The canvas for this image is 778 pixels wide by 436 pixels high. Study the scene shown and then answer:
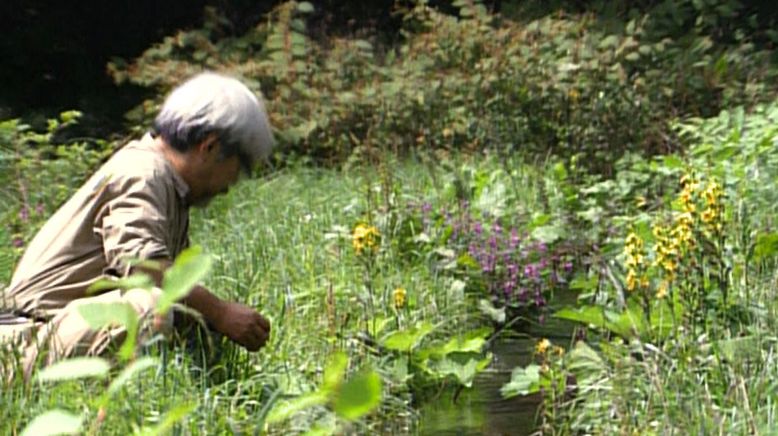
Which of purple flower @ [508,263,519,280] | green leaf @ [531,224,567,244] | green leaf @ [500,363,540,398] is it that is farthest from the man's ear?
green leaf @ [531,224,567,244]

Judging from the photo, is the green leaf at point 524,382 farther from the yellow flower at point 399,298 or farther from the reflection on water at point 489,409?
the yellow flower at point 399,298

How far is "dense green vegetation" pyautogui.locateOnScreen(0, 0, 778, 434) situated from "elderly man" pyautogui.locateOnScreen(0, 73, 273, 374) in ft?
0.89

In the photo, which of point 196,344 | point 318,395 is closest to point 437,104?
point 196,344

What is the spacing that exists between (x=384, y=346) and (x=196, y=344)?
3.73 ft

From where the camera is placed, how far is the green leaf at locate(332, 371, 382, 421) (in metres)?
1.19

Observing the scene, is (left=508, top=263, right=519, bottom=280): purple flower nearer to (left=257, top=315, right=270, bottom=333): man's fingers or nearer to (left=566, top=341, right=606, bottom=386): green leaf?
(left=566, top=341, right=606, bottom=386): green leaf

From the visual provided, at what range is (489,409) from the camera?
5203 mm

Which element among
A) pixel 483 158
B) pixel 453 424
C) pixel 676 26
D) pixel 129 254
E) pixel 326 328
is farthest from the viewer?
pixel 676 26

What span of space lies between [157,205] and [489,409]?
1621mm

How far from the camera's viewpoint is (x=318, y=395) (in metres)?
1.30

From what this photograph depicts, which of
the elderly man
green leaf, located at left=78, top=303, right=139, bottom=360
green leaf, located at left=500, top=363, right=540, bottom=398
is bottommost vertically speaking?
green leaf, located at left=500, top=363, right=540, bottom=398

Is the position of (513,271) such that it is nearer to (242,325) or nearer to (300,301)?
(300,301)

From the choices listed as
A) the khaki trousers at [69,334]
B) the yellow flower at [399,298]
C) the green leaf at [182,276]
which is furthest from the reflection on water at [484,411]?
the green leaf at [182,276]

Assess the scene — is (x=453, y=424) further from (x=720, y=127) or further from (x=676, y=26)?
(x=676, y=26)
